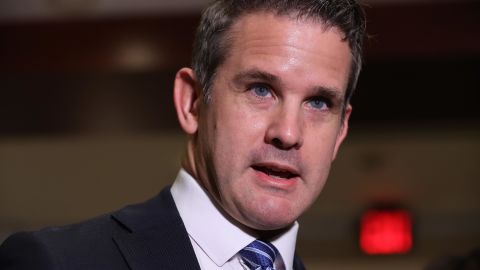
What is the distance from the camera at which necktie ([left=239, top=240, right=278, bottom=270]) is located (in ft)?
4.57


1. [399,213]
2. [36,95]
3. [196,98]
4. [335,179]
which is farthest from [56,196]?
[196,98]

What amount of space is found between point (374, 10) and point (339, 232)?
1.83m

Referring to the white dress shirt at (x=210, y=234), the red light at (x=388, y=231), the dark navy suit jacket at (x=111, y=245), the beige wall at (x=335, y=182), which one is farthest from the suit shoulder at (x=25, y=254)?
the red light at (x=388, y=231)

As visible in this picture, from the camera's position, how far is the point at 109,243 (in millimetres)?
1345

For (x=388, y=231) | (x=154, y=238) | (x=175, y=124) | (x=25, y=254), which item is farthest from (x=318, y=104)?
(x=388, y=231)

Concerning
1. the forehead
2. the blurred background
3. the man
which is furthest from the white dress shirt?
the blurred background

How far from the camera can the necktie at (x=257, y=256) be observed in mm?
1393

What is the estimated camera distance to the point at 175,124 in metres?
4.25

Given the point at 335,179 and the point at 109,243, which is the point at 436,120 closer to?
the point at 335,179

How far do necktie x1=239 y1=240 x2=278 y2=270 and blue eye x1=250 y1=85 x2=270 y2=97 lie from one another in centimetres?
24

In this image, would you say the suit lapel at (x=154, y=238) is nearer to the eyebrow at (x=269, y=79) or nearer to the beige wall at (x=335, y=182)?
the eyebrow at (x=269, y=79)

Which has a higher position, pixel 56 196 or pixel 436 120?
pixel 436 120

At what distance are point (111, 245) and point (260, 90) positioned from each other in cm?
33

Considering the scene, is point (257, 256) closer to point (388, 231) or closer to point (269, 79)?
point (269, 79)
